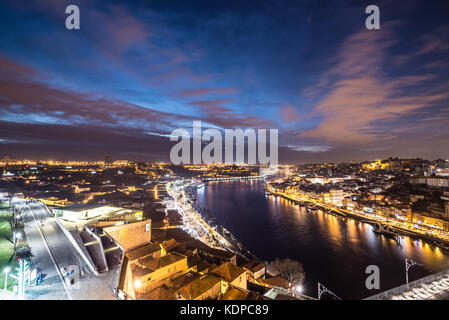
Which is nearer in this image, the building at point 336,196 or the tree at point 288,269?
the tree at point 288,269

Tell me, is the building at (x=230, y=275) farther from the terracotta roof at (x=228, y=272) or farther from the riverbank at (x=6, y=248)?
the riverbank at (x=6, y=248)

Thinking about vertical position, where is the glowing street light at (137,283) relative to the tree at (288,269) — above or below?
above

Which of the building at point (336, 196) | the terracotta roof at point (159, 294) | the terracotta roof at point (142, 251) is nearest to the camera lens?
the terracotta roof at point (159, 294)

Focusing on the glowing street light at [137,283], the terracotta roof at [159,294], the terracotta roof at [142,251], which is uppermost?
the terracotta roof at [142,251]

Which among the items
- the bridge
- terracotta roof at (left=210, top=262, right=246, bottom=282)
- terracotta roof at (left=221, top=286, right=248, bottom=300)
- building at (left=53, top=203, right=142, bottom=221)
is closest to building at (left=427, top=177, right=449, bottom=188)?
the bridge

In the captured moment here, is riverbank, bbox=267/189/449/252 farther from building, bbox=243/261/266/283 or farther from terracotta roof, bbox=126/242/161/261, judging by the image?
terracotta roof, bbox=126/242/161/261

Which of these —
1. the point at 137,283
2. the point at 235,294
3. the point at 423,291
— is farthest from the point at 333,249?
the point at 137,283

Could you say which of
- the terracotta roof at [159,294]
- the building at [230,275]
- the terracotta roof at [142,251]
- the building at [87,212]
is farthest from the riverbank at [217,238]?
the terracotta roof at [159,294]
